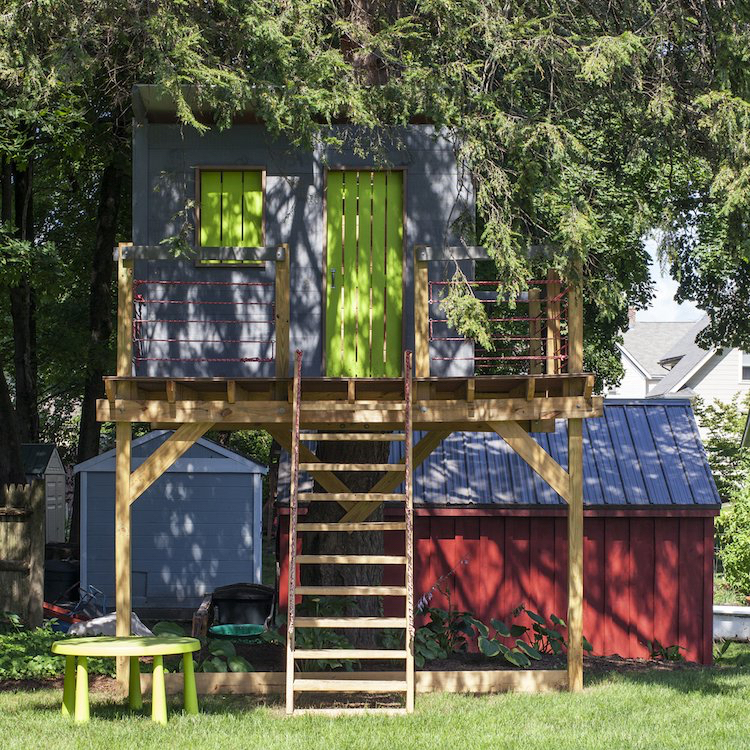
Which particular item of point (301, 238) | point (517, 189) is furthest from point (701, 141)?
point (301, 238)

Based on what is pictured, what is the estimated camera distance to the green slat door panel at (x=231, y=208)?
12336 millimetres

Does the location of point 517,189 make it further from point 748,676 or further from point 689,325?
point 689,325

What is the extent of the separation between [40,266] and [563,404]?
1017cm

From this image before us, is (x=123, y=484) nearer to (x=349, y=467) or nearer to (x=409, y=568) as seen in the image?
(x=349, y=467)

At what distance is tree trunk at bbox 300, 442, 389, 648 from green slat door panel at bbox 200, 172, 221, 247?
2.73 meters

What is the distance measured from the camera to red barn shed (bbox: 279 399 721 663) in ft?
48.3

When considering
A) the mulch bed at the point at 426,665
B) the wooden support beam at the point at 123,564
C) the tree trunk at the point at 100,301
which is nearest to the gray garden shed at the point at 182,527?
the tree trunk at the point at 100,301

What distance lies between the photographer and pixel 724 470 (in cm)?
2984

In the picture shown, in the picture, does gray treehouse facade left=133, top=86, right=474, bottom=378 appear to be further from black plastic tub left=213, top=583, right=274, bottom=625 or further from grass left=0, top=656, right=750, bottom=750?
grass left=0, top=656, right=750, bottom=750

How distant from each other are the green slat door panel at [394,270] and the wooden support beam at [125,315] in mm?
3099

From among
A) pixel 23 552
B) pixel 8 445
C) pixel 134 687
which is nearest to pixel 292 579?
pixel 134 687

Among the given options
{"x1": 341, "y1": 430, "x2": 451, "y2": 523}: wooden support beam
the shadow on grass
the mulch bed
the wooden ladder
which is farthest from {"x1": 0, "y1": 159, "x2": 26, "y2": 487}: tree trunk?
the shadow on grass

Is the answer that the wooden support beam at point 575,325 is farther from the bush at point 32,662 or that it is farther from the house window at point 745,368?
the house window at point 745,368

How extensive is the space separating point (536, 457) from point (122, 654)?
4.17 m
